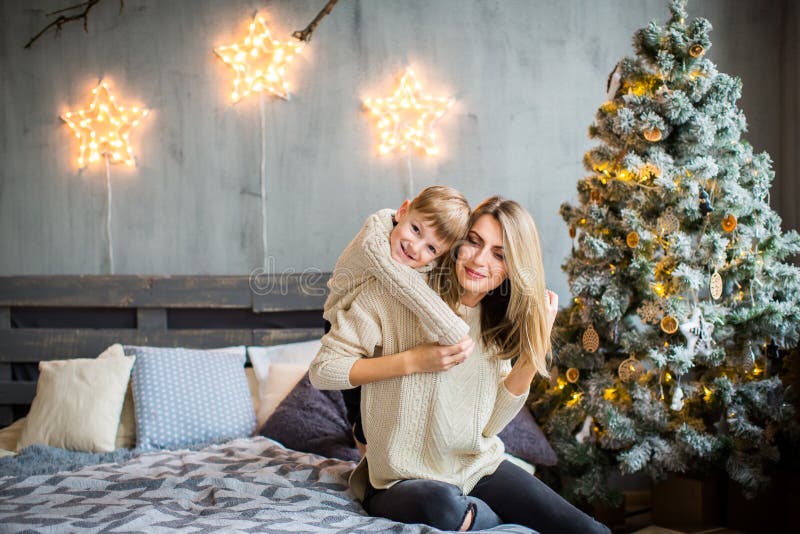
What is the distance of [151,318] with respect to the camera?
2869mm

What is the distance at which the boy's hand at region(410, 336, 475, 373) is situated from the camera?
151 centimetres

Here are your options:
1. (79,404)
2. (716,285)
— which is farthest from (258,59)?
(716,285)

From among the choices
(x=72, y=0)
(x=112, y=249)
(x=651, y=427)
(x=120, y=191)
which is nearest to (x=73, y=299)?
(x=112, y=249)

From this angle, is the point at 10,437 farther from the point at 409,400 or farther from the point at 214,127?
the point at 409,400

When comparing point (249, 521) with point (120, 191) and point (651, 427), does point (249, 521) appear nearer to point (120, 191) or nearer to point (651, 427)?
point (651, 427)

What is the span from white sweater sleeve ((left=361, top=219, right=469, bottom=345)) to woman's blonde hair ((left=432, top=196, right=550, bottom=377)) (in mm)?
113

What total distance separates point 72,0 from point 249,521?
8.22ft

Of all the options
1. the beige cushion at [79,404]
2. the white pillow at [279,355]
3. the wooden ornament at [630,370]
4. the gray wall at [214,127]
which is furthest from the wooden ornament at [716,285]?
the beige cushion at [79,404]

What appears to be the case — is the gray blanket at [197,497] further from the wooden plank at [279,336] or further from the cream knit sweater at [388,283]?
the wooden plank at [279,336]

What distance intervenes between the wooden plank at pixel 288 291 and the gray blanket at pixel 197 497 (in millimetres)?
827

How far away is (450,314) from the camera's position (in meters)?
1.51

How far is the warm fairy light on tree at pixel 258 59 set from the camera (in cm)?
291

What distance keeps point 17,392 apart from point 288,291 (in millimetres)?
1175

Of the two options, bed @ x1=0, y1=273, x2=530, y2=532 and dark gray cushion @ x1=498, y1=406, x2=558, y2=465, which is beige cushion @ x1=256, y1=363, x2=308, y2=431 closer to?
bed @ x1=0, y1=273, x2=530, y2=532
